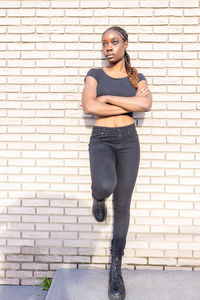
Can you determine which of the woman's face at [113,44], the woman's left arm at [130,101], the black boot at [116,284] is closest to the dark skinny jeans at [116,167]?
the black boot at [116,284]

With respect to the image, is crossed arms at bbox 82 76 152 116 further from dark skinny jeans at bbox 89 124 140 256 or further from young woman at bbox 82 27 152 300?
dark skinny jeans at bbox 89 124 140 256

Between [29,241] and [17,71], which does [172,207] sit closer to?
[29,241]

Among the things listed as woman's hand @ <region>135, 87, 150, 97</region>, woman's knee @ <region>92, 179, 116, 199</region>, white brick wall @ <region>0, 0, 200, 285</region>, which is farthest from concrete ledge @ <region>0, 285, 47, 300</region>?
woman's hand @ <region>135, 87, 150, 97</region>

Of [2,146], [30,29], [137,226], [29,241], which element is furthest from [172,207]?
[30,29]

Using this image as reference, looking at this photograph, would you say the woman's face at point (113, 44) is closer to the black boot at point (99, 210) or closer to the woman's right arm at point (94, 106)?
the woman's right arm at point (94, 106)

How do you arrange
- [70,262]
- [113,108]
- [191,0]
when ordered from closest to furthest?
[113,108] → [191,0] → [70,262]

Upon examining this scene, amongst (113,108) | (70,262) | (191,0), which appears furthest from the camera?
(70,262)

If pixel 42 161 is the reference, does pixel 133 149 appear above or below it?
above

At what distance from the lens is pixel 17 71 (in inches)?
143

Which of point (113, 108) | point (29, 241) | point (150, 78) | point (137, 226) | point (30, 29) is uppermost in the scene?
point (30, 29)

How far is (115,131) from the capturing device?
9.78ft

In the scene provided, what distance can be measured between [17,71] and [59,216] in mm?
1840

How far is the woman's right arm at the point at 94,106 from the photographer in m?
2.93

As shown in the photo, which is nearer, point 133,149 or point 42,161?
point 133,149
